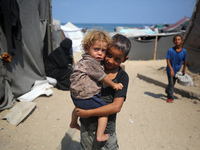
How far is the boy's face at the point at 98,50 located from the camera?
1.32m

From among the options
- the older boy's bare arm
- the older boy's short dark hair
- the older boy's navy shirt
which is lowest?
the older boy's bare arm

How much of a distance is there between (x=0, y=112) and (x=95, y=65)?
3.12 meters

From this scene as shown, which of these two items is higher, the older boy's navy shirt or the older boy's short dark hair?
the older boy's short dark hair

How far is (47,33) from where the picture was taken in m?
5.65

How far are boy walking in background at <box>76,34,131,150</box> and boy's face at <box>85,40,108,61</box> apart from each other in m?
0.04

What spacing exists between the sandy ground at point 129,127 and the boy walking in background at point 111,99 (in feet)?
4.20

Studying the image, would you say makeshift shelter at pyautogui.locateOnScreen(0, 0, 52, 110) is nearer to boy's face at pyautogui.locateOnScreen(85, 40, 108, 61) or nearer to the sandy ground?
the sandy ground

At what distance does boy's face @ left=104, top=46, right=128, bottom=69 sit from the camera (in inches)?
50.8

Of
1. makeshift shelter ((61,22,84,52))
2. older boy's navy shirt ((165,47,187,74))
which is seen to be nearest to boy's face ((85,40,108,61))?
older boy's navy shirt ((165,47,187,74))

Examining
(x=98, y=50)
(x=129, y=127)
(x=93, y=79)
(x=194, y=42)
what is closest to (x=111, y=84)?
(x=93, y=79)

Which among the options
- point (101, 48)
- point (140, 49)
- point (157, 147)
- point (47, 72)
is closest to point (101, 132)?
point (101, 48)

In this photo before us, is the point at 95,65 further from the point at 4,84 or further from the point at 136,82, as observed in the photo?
the point at 136,82

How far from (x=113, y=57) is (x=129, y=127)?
2.32 metres

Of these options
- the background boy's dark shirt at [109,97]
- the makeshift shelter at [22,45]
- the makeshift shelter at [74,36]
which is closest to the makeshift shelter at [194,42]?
the makeshift shelter at [22,45]
